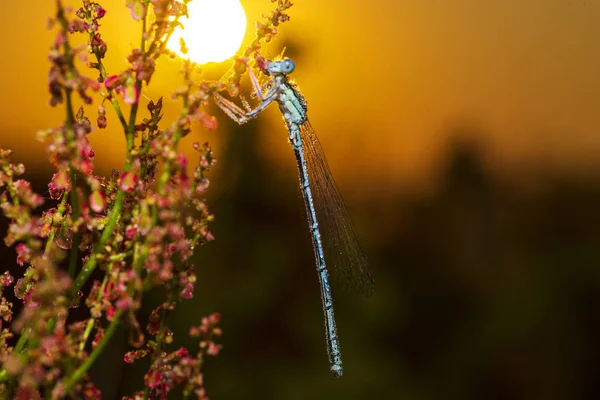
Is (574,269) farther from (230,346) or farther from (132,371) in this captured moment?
(132,371)

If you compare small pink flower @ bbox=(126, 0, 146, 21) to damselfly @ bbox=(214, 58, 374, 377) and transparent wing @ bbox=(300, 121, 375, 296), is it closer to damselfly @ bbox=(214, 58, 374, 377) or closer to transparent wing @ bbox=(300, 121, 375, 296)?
damselfly @ bbox=(214, 58, 374, 377)

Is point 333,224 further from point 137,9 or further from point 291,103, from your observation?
point 137,9

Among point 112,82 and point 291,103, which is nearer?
point 112,82

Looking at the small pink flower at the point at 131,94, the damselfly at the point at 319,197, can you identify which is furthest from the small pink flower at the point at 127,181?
the damselfly at the point at 319,197

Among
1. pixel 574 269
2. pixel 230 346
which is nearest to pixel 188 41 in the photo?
pixel 230 346

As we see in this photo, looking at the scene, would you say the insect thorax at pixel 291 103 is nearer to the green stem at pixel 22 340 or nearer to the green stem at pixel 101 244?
the green stem at pixel 101 244

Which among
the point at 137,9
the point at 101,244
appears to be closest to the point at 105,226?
the point at 101,244

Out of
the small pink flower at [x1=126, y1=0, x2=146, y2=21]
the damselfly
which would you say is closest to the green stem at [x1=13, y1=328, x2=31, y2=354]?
the small pink flower at [x1=126, y1=0, x2=146, y2=21]
